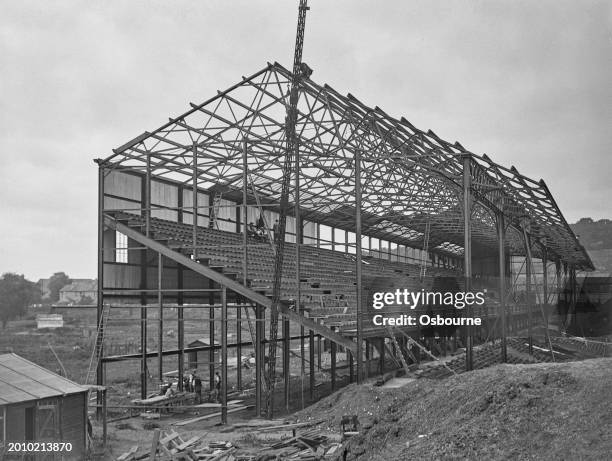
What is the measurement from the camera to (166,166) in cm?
2328

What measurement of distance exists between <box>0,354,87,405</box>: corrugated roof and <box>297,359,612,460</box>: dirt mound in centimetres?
646

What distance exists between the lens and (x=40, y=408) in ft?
46.4

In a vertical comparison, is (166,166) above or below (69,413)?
above

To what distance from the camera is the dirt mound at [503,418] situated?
10.0 m

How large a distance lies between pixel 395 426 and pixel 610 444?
14.4 ft

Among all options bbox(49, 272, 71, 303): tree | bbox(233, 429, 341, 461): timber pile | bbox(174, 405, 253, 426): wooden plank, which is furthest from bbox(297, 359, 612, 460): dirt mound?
bbox(49, 272, 71, 303): tree

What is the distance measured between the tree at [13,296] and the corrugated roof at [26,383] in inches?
2033

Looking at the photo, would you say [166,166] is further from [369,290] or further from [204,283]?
[369,290]

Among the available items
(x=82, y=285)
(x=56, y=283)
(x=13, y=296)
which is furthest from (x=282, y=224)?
(x=56, y=283)

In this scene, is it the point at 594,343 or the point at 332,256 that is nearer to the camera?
the point at 332,256

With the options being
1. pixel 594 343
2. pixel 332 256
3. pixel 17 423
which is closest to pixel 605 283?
pixel 594 343

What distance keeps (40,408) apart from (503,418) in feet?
30.3

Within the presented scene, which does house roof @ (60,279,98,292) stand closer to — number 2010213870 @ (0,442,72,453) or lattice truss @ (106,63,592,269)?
lattice truss @ (106,63,592,269)

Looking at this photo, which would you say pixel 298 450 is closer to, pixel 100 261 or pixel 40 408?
pixel 40 408
